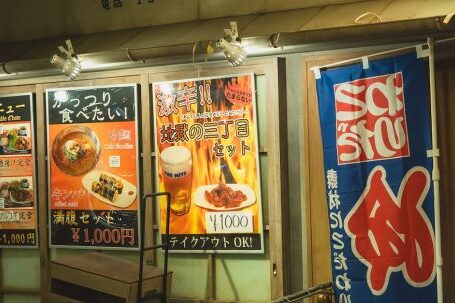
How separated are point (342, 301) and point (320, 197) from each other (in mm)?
1384

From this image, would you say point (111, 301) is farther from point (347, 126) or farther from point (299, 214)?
point (347, 126)

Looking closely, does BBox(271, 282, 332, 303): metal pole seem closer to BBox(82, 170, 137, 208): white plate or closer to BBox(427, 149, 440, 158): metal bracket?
BBox(427, 149, 440, 158): metal bracket

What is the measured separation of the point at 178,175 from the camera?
29.7 feet

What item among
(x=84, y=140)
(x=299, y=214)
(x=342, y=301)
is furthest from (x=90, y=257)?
(x=342, y=301)

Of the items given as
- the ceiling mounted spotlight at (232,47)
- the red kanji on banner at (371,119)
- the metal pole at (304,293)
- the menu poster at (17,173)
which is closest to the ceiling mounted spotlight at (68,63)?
the menu poster at (17,173)

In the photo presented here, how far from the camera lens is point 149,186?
30.4 feet

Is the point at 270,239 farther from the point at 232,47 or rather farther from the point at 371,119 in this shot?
the point at 232,47

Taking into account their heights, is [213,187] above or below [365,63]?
below

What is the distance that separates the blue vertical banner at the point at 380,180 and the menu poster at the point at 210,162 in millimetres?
1171

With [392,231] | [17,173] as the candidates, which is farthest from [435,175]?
[17,173]

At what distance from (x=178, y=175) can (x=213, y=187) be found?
0.58m

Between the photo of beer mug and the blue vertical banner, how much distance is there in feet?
6.82

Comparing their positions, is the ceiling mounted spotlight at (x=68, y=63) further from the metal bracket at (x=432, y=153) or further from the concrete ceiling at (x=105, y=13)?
the metal bracket at (x=432, y=153)

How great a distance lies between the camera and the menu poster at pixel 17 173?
10070 millimetres
